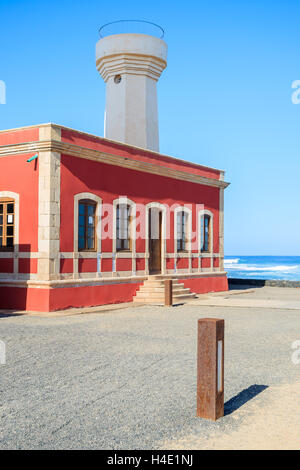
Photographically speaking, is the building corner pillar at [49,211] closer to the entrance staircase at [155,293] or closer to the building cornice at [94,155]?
the building cornice at [94,155]

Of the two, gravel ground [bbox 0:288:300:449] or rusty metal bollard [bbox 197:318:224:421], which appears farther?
rusty metal bollard [bbox 197:318:224:421]

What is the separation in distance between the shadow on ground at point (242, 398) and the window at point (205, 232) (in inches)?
547

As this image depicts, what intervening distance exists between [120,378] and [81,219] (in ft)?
28.4

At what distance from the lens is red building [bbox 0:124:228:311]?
13203 mm

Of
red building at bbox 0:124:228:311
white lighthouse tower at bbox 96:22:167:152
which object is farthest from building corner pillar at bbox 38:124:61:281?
white lighthouse tower at bbox 96:22:167:152

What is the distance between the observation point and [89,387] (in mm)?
5586

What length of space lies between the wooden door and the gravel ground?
6.43 meters

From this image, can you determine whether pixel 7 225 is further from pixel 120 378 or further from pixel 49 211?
pixel 120 378

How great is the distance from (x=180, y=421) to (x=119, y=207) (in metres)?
11.6

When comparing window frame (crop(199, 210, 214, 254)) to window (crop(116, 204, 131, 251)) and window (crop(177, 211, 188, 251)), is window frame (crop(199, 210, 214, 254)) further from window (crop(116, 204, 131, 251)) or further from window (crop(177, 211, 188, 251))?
window (crop(116, 204, 131, 251))

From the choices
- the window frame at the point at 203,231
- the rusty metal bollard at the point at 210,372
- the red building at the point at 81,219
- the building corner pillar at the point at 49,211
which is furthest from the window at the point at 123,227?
the rusty metal bollard at the point at 210,372

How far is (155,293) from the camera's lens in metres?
15.9
